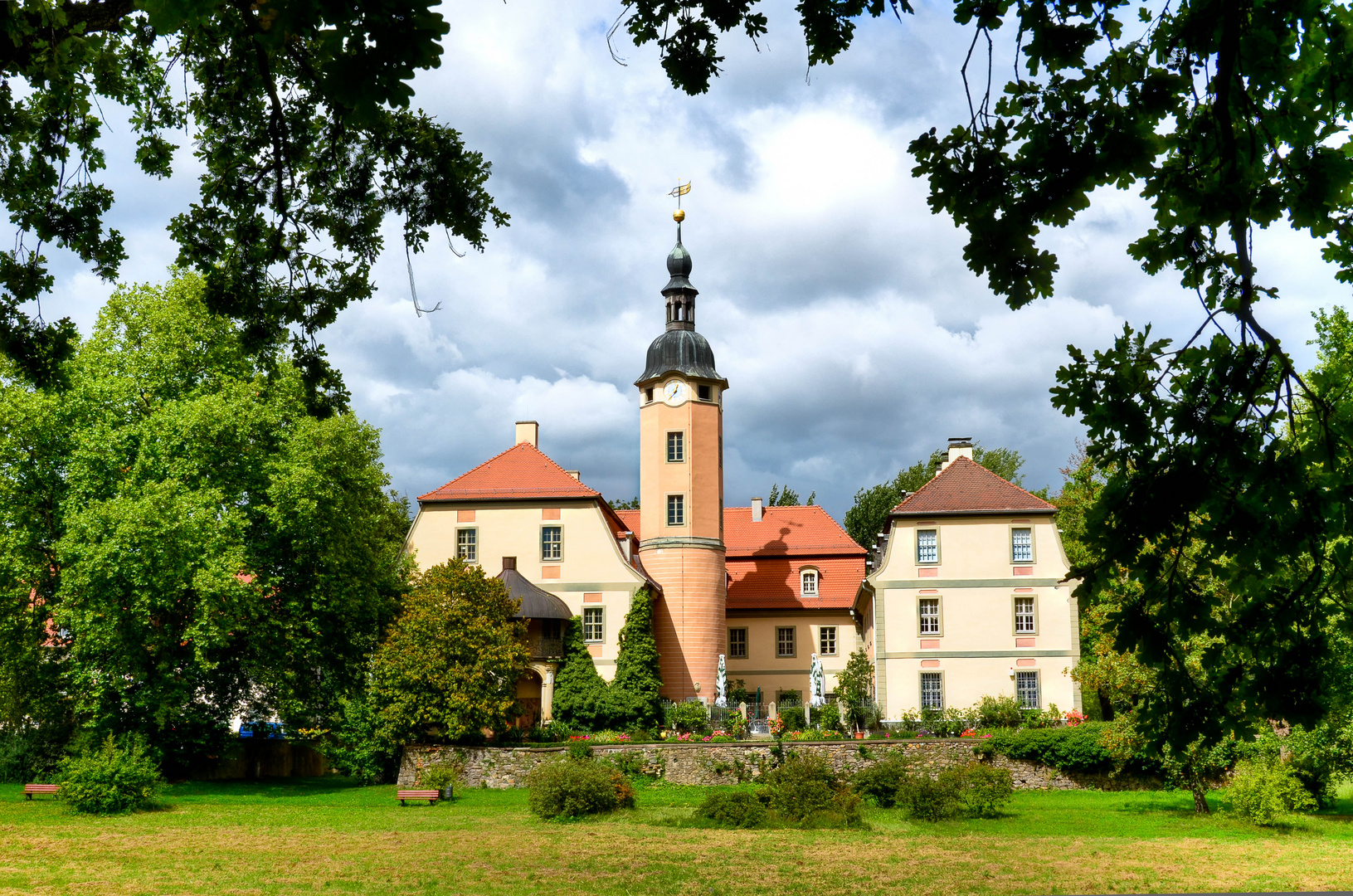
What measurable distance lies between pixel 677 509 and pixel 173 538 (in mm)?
18622

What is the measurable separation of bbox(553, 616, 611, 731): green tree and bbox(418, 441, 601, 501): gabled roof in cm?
523

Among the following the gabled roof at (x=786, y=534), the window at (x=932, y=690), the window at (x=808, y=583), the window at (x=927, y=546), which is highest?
the gabled roof at (x=786, y=534)

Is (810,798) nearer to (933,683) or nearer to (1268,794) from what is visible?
(1268,794)

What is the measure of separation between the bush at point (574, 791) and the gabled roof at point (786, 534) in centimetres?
2306

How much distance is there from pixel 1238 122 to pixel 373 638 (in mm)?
29226

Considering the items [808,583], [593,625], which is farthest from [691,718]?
[808,583]

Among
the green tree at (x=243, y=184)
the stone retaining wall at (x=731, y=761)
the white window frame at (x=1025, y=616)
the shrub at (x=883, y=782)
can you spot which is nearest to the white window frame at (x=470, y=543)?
the stone retaining wall at (x=731, y=761)

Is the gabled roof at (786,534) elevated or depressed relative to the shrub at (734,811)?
elevated

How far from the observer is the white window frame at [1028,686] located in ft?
115

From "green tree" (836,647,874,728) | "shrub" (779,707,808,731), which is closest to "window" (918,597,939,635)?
"green tree" (836,647,874,728)

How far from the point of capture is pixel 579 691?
33906 mm

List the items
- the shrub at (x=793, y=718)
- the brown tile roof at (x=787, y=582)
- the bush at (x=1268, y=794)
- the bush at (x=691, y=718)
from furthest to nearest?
1. the brown tile roof at (x=787, y=582)
2. the shrub at (x=793, y=718)
3. the bush at (x=691, y=718)
4. the bush at (x=1268, y=794)

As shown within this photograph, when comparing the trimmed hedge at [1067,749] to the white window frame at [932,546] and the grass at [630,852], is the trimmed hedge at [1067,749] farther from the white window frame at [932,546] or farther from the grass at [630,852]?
the white window frame at [932,546]

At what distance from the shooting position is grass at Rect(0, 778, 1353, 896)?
1380 cm
